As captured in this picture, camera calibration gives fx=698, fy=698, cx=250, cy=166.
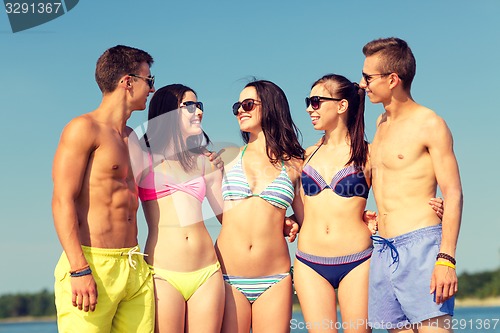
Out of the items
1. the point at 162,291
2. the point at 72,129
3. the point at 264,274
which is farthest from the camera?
the point at 264,274

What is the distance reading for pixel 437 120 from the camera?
6.74 meters

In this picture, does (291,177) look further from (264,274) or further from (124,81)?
(124,81)

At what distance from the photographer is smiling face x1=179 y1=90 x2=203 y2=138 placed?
25.5 feet

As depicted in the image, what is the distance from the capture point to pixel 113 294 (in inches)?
262

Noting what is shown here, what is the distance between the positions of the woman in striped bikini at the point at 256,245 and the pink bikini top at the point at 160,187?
0.43 meters

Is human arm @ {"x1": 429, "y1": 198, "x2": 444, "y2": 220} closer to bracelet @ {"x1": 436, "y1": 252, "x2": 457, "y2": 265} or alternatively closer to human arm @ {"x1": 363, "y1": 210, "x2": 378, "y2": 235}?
bracelet @ {"x1": 436, "y1": 252, "x2": 457, "y2": 265}

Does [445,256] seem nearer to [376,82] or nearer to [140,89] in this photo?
[376,82]

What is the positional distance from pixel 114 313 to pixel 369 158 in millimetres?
3164

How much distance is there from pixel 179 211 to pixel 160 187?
345 millimetres

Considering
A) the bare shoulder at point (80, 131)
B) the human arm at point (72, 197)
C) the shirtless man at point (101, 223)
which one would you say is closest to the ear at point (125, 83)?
the shirtless man at point (101, 223)

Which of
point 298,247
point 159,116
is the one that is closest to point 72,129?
point 159,116

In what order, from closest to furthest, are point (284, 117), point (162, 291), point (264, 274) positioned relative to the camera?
point (162, 291)
point (264, 274)
point (284, 117)

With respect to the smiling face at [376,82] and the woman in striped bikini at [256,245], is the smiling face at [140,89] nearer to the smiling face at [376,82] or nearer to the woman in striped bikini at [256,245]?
the woman in striped bikini at [256,245]

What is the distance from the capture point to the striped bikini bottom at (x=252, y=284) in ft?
24.9
